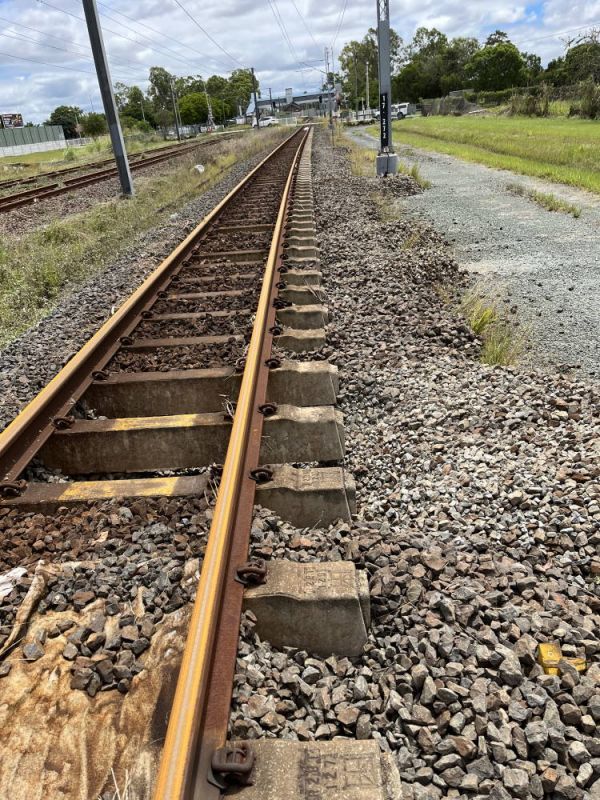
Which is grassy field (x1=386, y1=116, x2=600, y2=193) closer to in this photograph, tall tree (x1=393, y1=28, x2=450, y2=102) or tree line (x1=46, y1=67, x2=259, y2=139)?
tree line (x1=46, y1=67, x2=259, y2=139)

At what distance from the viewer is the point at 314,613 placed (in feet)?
7.14

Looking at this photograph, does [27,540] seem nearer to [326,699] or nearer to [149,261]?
[326,699]

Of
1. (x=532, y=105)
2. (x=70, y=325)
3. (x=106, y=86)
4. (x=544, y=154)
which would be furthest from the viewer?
(x=532, y=105)

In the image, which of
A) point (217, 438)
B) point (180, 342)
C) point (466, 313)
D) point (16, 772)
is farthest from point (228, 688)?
point (466, 313)

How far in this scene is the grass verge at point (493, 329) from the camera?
15.6 feet

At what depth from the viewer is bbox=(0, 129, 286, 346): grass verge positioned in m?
7.60

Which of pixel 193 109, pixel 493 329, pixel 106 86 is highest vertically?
pixel 193 109

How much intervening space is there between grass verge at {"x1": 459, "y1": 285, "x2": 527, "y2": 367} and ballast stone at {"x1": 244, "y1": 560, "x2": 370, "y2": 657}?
2.96m

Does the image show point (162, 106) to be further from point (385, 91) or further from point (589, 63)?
point (385, 91)

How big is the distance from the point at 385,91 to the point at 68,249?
1162 centimetres

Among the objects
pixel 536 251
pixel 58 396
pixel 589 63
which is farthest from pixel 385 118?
pixel 589 63

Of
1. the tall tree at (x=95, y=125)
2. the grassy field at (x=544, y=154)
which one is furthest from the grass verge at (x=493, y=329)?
the tall tree at (x=95, y=125)

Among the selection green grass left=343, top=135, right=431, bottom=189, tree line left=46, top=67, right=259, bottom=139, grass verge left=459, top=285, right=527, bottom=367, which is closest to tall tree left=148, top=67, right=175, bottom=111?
tree line left=46, top=67, right=259, bottom=139

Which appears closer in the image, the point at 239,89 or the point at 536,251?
the point at 536,251
